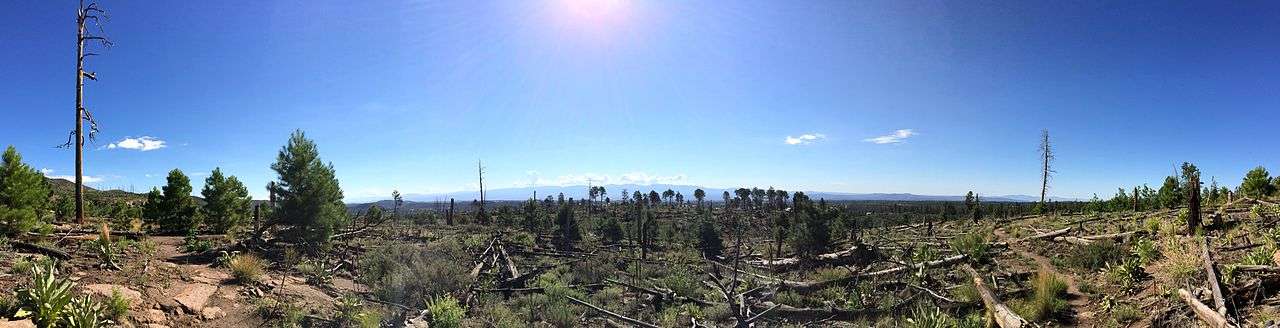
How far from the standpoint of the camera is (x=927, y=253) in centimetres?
2073

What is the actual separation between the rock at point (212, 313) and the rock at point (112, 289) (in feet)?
3.65

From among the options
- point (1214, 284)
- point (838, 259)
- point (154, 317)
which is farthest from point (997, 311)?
point (154, 317)

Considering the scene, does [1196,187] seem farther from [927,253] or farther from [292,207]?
[292,207]

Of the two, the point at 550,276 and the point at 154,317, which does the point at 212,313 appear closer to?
the point at 154,317

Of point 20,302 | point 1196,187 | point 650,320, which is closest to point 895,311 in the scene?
point 650,320

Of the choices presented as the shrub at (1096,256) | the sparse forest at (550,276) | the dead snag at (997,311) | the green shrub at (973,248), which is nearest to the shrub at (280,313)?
the sparse forest at (550,276)

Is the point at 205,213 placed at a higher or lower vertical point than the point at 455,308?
higher

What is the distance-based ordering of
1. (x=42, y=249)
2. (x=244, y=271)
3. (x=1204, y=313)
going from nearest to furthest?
(x=1204, y=313)
(x=42, y=249)
(x=244, y=271)

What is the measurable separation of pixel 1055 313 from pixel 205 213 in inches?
1252

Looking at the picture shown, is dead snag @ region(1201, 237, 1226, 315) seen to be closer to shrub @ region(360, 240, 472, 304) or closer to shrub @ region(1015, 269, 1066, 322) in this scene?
shrub @ region(1015, 269, 1066, 322)

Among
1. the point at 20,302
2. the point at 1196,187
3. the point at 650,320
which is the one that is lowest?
the point at 650,320

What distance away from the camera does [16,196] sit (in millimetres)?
14453

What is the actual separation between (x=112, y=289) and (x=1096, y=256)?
24.4m

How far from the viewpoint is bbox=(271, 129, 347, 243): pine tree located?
20562mm
